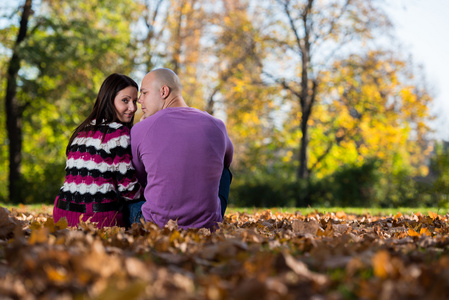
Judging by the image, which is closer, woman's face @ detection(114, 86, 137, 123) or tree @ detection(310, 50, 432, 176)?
woman's face @ detection(114, 86, 137, 123)

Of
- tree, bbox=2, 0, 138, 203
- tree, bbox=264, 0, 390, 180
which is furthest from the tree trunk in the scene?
tree, bbox=264, 0, 390, 180

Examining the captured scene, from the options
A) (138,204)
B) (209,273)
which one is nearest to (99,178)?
(138,204)

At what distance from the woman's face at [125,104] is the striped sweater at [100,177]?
0.44 metres

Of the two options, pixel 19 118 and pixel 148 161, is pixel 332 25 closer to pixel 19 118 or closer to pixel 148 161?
pixel 19 118

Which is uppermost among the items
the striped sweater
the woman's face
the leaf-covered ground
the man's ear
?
the man's ear

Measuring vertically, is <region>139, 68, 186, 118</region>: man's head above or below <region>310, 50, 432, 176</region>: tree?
below

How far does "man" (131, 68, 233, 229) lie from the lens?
11.5 ft

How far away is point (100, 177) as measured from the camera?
12.5 ft

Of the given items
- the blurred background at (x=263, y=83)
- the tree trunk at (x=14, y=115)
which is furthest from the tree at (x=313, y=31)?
the tree trunk at (x=14, y=115)

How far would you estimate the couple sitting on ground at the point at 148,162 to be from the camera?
3510 mm

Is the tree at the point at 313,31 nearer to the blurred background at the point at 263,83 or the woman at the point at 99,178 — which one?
the blurred background at the point at 263,83

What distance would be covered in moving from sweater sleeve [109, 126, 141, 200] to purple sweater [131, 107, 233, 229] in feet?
0.80

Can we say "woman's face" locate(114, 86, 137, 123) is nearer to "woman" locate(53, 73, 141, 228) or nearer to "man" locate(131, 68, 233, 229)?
"woman" locate(53, 73, 141, 228)

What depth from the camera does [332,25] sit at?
1519cm
